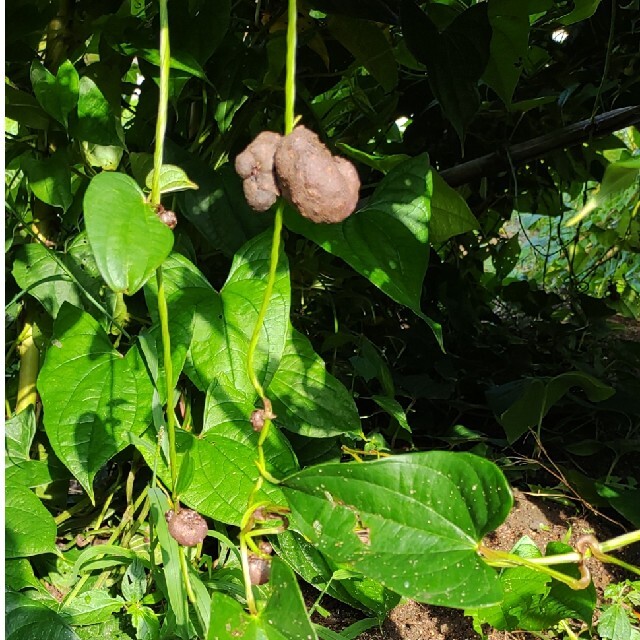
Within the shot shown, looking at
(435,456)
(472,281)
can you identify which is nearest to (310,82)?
(435,456)

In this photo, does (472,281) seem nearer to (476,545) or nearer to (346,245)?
(346,245)

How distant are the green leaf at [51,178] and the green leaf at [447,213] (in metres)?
0.29

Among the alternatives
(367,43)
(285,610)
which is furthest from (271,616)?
(367,43)

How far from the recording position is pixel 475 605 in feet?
0.99

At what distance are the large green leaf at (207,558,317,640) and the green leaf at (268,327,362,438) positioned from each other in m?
0.23

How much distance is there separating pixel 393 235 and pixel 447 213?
3.6 inches

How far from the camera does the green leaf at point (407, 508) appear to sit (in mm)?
336

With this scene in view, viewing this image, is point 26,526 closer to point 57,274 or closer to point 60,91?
point 57,274

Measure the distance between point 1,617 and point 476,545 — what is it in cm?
21

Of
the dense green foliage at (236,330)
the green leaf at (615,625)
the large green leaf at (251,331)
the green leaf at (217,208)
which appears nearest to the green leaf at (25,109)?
the dense green foliage at (236,330)

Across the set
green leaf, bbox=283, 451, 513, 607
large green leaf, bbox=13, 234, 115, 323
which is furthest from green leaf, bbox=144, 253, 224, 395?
green leaf, bbox=283, 451, 513, 607

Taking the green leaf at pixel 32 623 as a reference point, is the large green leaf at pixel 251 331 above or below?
above

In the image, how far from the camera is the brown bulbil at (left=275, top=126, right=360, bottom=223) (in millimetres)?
292

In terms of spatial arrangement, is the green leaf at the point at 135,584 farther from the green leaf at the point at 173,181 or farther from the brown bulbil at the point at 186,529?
the green leaf at the point at 173,181
